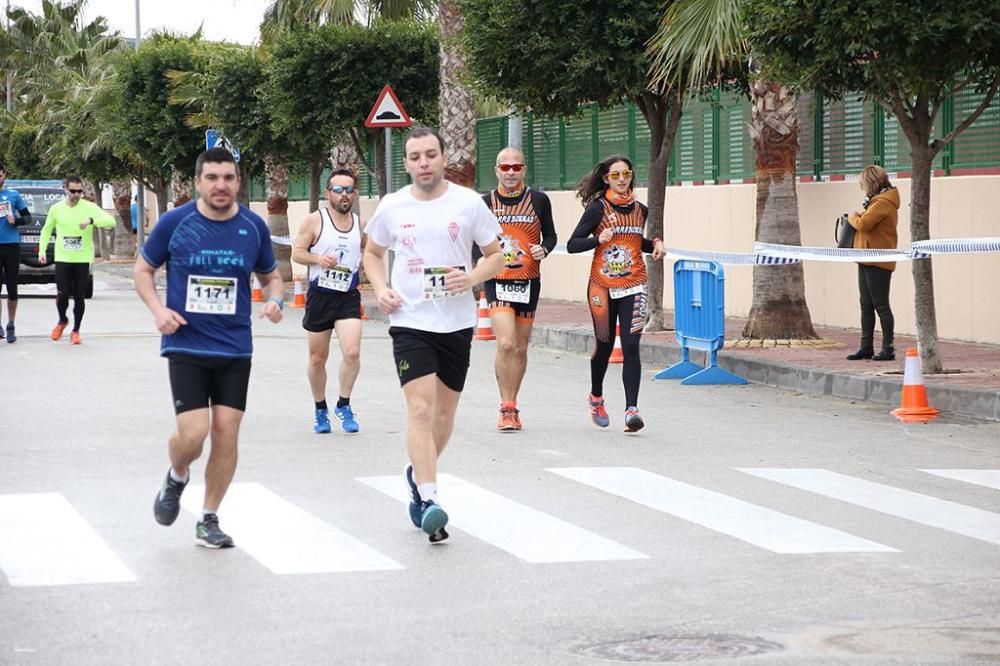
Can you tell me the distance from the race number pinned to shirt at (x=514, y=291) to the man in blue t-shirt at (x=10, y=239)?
9087 millimetres

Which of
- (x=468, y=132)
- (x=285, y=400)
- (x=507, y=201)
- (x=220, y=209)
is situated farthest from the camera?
(x=468, y=132)

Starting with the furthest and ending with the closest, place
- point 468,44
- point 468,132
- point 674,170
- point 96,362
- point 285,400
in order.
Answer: point 468,132, point 674,170, point 468,44, point 96,362, point 285,400

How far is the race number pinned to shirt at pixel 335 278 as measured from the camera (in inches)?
471

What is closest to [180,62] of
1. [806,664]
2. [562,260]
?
[562,260]

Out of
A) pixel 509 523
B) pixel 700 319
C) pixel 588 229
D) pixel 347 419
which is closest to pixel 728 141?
pixel 700 319

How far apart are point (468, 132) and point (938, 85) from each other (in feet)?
43.5

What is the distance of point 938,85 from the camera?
13.9m

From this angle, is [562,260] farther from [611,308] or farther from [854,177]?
[611,308]

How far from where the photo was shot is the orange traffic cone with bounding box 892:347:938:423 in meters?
12.7

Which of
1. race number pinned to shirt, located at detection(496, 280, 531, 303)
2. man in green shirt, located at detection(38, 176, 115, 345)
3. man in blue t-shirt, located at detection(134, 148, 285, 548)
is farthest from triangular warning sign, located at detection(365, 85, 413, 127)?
man in blue t-shirt, located at detection(134, 148, 285, 548)

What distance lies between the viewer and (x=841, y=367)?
50.2 feet

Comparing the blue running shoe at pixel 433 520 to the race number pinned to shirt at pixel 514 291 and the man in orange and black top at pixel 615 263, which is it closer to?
the race number pinned to shirt at pixel 514 291

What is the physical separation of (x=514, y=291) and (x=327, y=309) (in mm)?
1281

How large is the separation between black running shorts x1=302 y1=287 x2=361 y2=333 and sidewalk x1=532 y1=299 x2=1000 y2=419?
444 centimetres
